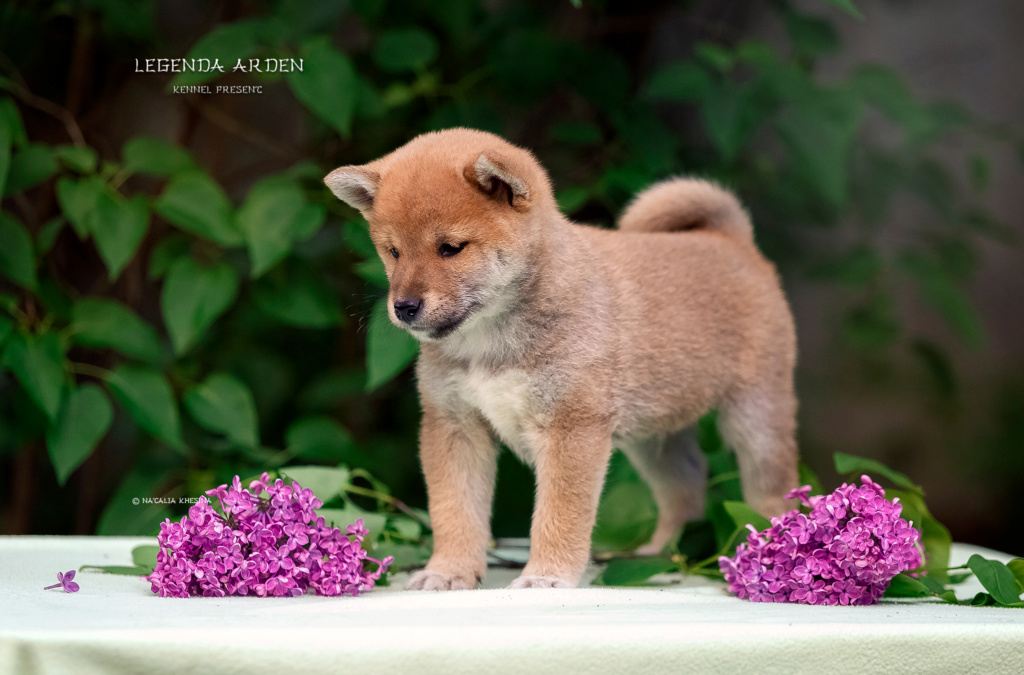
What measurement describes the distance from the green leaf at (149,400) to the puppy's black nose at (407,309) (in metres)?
1.26

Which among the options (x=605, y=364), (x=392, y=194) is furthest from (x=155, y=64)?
(x=605, y=364)

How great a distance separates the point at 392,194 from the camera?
197 centimetres

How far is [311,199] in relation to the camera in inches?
127

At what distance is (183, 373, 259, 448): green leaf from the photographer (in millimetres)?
2945

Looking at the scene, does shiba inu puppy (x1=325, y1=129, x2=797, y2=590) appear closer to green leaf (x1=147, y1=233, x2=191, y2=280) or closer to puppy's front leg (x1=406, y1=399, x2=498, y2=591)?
puppy's front leg (x1=406, y1=399, x2=498, y2=591)

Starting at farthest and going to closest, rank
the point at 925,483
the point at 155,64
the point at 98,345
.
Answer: the point at 925,483
the point at 155,64
the point at 98,345

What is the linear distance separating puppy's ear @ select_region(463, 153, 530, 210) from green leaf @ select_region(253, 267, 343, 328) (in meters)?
1.30

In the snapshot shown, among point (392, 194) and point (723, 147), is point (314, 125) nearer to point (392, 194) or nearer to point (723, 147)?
point (723, 147)

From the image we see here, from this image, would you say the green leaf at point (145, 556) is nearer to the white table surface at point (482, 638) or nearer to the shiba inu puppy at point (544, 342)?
the white table surface at point (482, 638)

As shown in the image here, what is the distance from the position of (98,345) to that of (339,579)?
4.82 ft

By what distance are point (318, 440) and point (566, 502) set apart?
1.27 m

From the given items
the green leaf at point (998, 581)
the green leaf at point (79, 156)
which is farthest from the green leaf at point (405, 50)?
the green leaf at point (998, 581)

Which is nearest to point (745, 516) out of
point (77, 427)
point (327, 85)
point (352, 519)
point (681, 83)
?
point (352, 519)

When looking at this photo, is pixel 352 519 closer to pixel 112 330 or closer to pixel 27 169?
pixel 112 330
